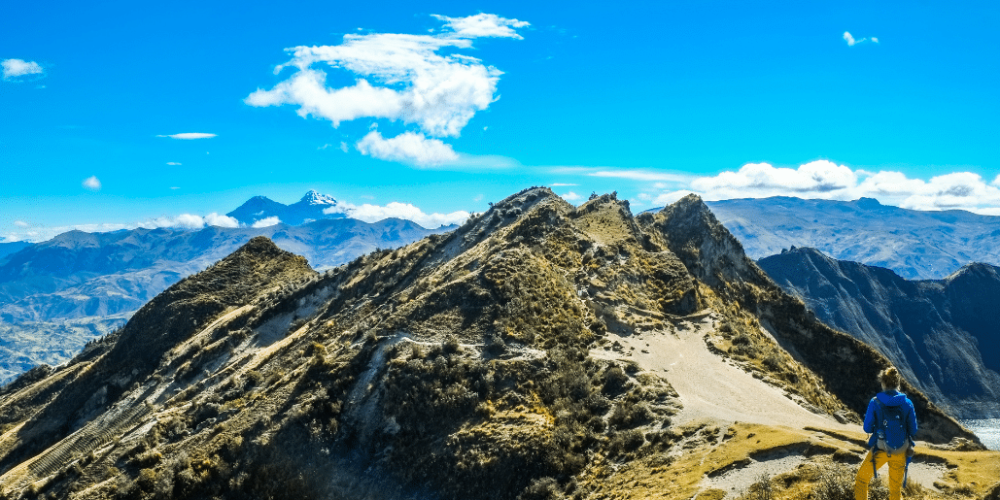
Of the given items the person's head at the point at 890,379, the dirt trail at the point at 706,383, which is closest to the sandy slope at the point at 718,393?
the dirt trail at the point at 706,383

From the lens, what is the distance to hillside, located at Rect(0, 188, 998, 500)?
81.6ft

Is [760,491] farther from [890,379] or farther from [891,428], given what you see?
[890,379]

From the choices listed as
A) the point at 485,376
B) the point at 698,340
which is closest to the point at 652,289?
the point at 698,340

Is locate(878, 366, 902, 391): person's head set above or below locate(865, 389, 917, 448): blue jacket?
above

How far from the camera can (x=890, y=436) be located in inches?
575

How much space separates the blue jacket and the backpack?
0.08m

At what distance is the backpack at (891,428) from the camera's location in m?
14.5

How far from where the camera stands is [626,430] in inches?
1034

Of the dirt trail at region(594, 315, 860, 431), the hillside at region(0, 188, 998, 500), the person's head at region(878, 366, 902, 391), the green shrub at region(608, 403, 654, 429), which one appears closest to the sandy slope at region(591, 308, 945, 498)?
the dirt trail at region(594, 315, 860, 431)

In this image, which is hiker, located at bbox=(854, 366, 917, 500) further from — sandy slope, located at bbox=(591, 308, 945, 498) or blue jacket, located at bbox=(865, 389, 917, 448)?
sandy slope, located at bbox=(591, 308, 945, 498)

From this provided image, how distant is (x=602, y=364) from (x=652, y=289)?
1369cm

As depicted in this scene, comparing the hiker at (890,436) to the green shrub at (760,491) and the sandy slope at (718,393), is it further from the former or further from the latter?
the sandy slope at (718,393)

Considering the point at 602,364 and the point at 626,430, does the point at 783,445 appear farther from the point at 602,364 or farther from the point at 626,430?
the point at 602,364

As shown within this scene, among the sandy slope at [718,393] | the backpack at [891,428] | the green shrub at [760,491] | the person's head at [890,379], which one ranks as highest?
the person's head at [890,379]
